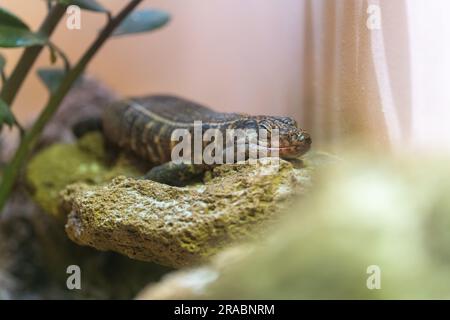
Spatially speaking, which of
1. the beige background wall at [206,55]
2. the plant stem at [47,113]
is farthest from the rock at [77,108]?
the plant stem at [47,113]

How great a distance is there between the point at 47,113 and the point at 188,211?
951 mm

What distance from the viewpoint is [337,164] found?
1.01m

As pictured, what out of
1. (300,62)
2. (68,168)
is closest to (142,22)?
(68,168)

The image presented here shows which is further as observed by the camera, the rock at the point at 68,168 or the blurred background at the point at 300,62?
the rock at the point at 68,168

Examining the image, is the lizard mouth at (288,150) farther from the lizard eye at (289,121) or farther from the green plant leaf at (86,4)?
the green plant leaf at (86,4)

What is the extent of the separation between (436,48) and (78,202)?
0.87 metres

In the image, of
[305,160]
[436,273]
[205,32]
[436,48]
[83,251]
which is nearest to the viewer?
[436,273]

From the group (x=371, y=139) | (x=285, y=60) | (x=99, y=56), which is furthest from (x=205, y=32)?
(x=371, y=139)

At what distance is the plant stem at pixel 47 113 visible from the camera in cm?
177

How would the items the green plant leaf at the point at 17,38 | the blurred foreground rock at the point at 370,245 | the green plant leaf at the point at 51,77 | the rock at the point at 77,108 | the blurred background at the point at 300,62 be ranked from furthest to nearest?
the rock at the point at 77,108
the green plant leaf at the point at 51,77
the green plant leaf at the point at 17,38
the blurred background at the point at 300,62
the blurred foreground rock at the point at 370,245

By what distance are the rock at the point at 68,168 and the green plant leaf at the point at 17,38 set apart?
19.6 inches

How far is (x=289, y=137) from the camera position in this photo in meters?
1.15

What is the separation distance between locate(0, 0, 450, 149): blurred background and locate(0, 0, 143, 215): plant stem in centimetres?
41
